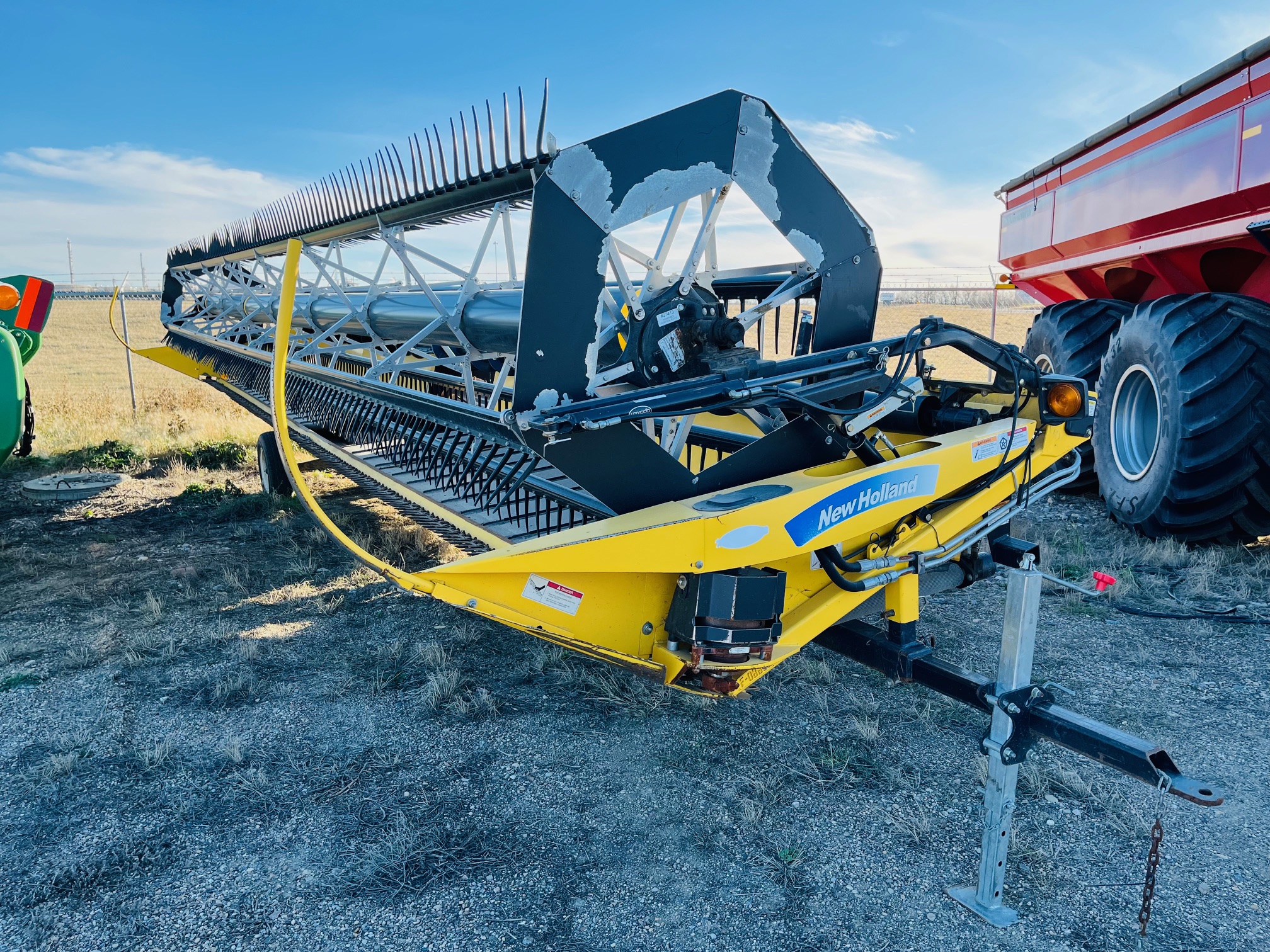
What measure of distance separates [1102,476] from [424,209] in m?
4.22

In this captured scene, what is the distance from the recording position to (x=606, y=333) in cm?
252

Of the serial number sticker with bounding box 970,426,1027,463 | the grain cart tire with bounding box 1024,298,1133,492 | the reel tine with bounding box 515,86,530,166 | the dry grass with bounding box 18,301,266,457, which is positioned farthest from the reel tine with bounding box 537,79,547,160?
the dry grass with bounding box 18,301,266,457

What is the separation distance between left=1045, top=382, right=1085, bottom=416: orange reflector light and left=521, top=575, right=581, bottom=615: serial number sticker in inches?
71.8

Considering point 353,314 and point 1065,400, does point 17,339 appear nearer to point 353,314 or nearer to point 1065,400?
point 353,314

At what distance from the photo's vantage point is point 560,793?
2.69 metres

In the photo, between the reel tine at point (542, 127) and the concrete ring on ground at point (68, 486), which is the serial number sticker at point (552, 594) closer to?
the reel tine at point (542, 127)

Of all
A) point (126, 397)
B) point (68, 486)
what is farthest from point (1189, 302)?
point (126, 397)

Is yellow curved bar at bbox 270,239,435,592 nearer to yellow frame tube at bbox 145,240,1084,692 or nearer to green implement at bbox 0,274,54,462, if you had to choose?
yellow frame tube at bbox 145,240,1084,692

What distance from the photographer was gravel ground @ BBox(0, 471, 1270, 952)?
7.07ft

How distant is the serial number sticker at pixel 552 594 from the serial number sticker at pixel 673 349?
78cm

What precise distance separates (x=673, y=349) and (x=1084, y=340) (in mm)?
4623

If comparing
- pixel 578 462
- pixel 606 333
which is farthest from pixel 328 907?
pixel 606 333

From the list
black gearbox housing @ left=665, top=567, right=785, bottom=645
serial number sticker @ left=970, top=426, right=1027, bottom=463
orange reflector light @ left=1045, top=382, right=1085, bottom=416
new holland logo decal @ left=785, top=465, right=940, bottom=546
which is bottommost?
black gearbox housing @ left=665, top=567, right=785, bottom=645

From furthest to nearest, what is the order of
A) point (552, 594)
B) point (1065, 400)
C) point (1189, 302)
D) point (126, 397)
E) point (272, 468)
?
point (126, 397), point (272, 468), point (1189, 302), point (1065, 400), point (552, 594)
